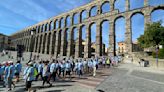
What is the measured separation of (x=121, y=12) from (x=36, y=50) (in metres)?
45.3

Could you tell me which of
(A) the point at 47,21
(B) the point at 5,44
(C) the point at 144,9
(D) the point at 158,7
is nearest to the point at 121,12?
(C) the point at 144,9

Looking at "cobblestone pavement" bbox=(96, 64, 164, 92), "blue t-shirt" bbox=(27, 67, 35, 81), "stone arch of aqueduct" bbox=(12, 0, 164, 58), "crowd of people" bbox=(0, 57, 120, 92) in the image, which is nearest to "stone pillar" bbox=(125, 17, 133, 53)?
"stone arch of aqueduct" bbox=(12, 0, 164, 58)

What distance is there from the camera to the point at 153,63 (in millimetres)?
25953

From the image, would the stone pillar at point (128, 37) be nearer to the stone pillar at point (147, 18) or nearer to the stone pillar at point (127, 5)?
the stone pillar at point (127, 5)

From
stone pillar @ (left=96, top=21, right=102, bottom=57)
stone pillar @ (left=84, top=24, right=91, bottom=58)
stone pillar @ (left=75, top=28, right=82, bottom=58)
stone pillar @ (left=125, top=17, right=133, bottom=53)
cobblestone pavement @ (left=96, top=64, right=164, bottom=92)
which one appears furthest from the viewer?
stone pillar @ (left=75, top=28, right=82, bottom=58)

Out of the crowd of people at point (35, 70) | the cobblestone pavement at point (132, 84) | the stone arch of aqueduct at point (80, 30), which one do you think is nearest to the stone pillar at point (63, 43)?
the stone arch of aqueduct at point (80, 30)

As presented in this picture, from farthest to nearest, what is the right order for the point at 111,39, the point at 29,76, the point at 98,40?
the point at 98,40
the point at 111,39
the point at 29,76

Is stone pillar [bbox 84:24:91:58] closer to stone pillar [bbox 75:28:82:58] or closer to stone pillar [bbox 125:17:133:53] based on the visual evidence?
stone pillar [bbox 75:28:82:58]

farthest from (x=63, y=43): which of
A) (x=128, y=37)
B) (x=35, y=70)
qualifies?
(x=35, y=70)

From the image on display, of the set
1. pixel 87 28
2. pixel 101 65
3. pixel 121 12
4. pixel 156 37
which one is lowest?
pixel 101 65

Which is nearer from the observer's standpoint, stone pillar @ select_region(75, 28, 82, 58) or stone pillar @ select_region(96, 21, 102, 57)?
stone pillar @ select_region(96, 21, 102, 57)

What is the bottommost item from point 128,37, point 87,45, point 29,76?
point 29,76

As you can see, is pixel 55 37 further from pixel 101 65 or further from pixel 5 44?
pixel 5 44

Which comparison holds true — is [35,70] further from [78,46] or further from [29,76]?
[78,46]
